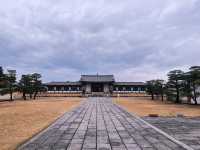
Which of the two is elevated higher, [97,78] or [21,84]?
[97,78]

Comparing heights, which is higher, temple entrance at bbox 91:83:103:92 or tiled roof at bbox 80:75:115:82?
tiled roof at bbox 80:75:115:82

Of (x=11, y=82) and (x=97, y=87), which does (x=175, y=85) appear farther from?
(x=97, y=87)

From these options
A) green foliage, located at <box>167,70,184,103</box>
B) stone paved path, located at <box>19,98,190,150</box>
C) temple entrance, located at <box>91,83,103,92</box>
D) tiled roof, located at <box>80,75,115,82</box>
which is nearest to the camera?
stone paved path, located at <box>19,98,190,150</box>

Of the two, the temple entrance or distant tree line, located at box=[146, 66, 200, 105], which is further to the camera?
the temple entrance

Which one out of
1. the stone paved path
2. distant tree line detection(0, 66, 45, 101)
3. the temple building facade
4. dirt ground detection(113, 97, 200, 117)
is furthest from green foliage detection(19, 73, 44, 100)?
the stone paved path

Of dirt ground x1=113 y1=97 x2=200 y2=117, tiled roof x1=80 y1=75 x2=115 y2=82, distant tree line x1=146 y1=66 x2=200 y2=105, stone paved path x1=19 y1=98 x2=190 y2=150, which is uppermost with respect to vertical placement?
tiled roof x1=80 y1=75 x2=115 y2=82

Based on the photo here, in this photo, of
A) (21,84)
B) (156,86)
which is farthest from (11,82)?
(156,86)

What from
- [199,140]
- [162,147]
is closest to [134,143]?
[162,147]

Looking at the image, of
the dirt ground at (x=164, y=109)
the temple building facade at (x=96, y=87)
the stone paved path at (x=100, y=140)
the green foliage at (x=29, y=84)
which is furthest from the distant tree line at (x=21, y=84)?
the stone paved path at (x=100, y=140)

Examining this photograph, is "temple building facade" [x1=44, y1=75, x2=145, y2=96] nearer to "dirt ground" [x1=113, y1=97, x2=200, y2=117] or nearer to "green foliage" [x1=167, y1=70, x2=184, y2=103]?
"green foliage" [x1=167, y1=70, x2=184, y2=103]

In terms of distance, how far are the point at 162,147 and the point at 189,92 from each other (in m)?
26.2

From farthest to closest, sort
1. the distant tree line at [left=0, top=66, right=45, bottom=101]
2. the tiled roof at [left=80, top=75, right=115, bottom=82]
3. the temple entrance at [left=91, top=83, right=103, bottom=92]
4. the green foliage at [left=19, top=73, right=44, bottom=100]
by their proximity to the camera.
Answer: the tiled roof at [left=80, top=75, right=115, bottom=82] < the temple entrance at [left=91, top=83, right=103, bottom=92] < the green foliage at [left=19, top=73, right=44, bottom=100] < the distant tree line at [left=0, top=66, right=45, bottom=101]

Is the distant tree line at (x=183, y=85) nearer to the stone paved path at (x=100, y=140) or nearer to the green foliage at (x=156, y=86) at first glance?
the green foliage at (x=156, y=86)

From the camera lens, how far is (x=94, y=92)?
215 ft
